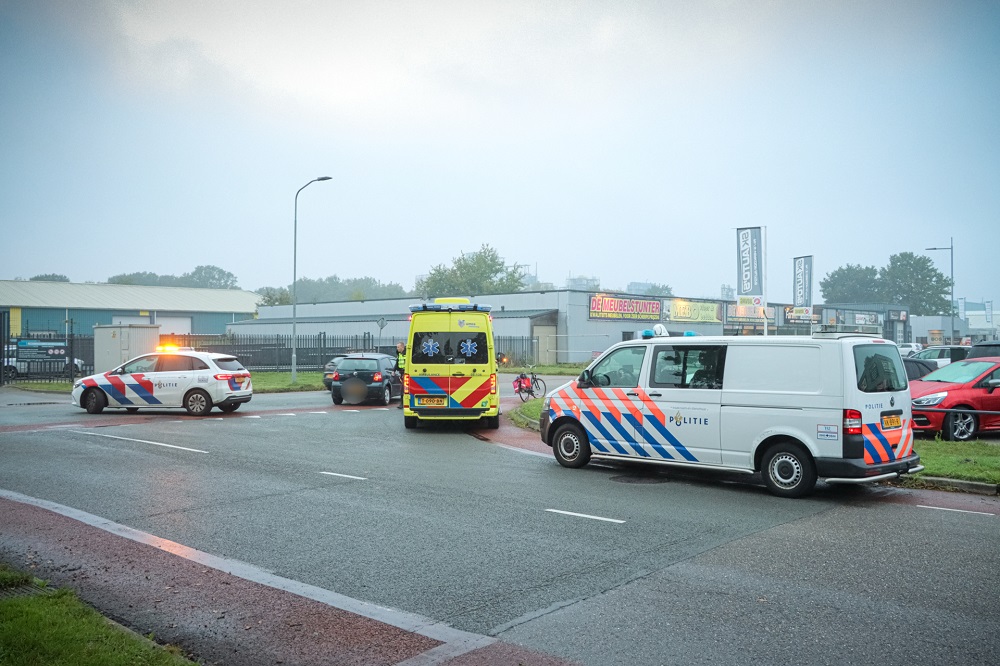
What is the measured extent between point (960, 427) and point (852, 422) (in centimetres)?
674

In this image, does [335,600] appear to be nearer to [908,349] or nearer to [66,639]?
[66,639]

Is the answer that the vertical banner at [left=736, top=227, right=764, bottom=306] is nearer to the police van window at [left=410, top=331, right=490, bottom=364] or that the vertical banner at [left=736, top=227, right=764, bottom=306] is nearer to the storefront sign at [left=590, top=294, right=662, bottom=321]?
the police van window at [left=410, top=331, right=490, bottom=364]

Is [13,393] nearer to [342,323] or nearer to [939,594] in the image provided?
[939,594]

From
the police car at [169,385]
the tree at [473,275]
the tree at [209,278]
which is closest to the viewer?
the police car at [169,385]

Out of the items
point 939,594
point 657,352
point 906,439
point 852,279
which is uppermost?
point 852,279

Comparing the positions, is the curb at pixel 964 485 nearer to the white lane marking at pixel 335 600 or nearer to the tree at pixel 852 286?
the white lane marking at pixel 335 600

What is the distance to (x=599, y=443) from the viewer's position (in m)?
11.8

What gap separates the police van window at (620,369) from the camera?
11.5m

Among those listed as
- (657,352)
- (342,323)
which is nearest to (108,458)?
(657,352)

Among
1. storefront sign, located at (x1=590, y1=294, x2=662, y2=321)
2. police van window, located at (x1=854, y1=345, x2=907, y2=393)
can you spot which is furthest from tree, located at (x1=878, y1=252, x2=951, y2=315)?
police van window, located at (x1=854, y1=345, x2=907, y2=393)

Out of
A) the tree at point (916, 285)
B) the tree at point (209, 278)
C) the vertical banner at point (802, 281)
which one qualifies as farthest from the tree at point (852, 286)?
the tree at point (209, 278)

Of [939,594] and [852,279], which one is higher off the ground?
[852,279]

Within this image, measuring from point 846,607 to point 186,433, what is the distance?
13591 mm

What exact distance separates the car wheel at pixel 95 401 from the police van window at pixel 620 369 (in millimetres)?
14008
